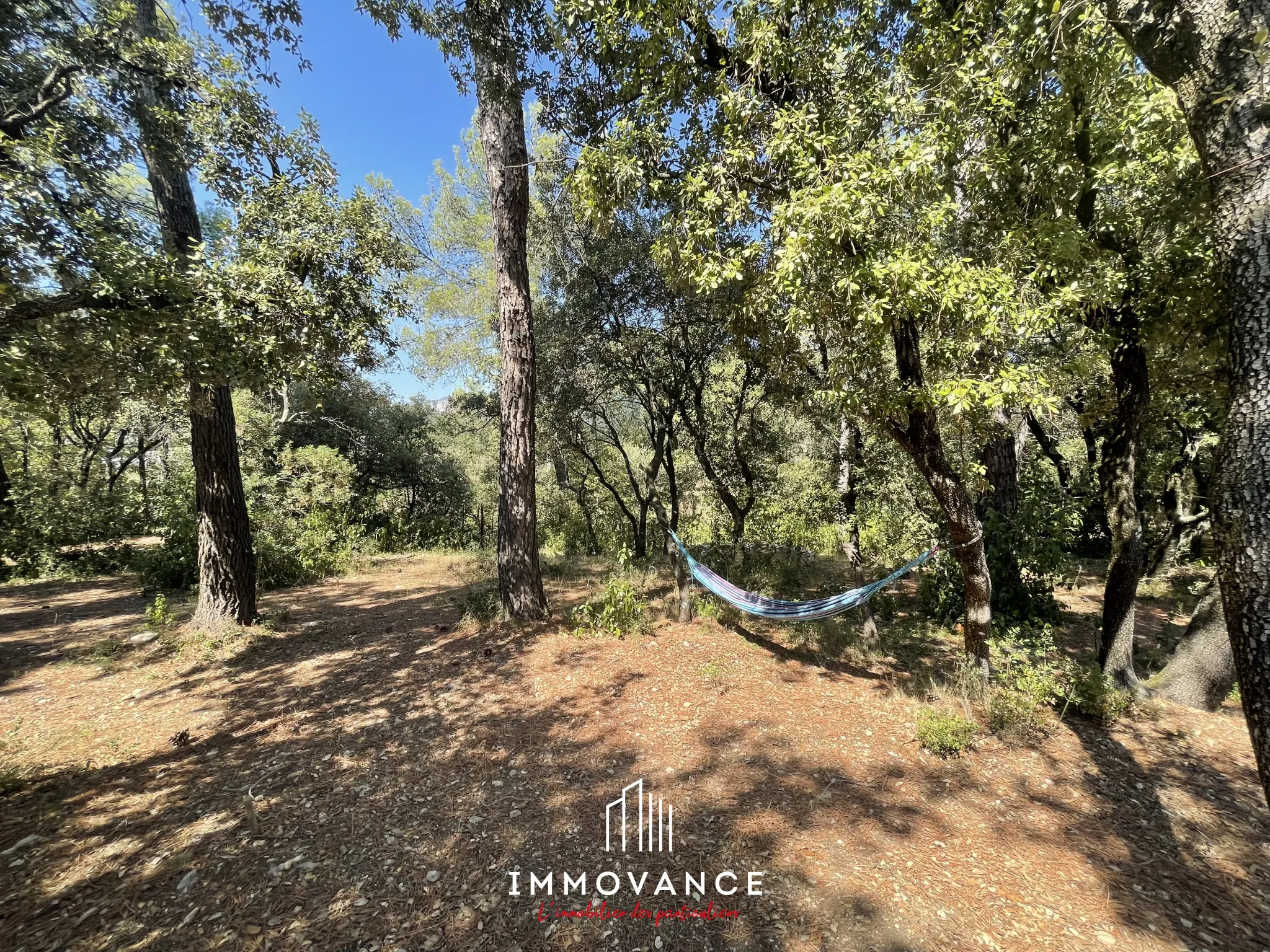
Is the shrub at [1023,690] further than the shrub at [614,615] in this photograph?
No

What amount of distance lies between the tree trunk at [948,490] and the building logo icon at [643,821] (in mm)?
2772

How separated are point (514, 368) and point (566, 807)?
4.12 m

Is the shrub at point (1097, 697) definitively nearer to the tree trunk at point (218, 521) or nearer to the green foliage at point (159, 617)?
the tree trunk at point (218, 521)

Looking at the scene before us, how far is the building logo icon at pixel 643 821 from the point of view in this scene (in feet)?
8.02

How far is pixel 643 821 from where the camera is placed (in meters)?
2.61

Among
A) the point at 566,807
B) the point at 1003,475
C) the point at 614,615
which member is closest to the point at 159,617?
the point at 614,615

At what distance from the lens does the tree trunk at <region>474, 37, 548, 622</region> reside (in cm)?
509

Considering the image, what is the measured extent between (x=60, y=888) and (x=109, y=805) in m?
0.65

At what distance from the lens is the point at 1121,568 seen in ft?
12.8

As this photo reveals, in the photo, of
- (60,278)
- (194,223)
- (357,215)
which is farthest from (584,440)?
(60,278)

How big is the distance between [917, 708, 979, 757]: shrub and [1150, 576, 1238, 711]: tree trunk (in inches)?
73.2

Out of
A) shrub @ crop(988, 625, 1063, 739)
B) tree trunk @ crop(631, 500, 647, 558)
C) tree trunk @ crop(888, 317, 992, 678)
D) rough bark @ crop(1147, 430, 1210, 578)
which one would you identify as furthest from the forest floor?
tree trunk @ crop(631, 500, 647, 558)

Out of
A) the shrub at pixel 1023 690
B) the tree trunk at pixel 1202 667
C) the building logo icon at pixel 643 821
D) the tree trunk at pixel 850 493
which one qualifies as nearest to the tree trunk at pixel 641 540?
the tree trunk at pixel 850 493

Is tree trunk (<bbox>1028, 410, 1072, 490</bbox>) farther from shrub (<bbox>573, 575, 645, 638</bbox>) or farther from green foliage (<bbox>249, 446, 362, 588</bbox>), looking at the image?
green foliage (<bbox>249, 446, 362, 588</bbox>)
